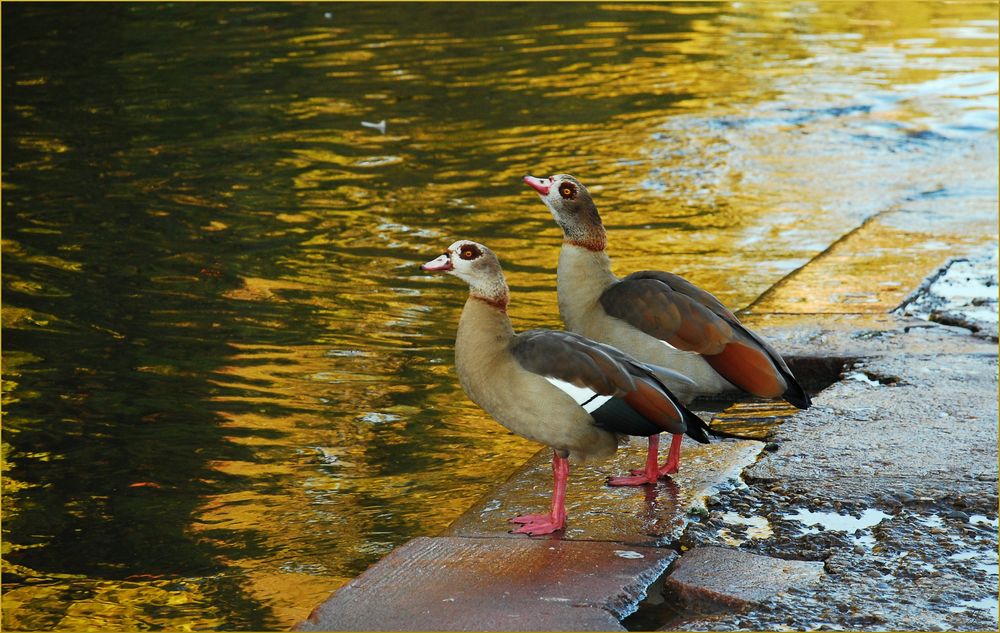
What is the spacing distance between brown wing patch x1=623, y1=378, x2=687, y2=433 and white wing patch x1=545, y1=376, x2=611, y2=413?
9cm

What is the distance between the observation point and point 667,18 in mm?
20328

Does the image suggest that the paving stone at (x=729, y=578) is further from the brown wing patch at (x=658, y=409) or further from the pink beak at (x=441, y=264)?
the pink beak at (x=441, y=264)

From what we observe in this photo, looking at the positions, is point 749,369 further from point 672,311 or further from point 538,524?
point 538,524

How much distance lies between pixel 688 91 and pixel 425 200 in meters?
5.36

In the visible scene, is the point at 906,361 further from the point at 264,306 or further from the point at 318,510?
the point at 264,306

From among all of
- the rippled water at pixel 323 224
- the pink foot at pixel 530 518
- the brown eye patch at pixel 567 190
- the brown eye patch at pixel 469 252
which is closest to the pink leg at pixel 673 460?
the pink foot at pixel 530 518


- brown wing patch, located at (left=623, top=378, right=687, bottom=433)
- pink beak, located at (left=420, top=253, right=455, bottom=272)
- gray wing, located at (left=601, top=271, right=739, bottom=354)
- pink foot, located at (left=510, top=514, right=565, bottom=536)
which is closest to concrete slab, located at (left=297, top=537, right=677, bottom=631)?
pink foot, located at (left=510, top=514, right=565, bottom=536)

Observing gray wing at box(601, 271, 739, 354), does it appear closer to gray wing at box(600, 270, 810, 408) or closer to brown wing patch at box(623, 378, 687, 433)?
gray wing at box(600, 270, 810, 408)

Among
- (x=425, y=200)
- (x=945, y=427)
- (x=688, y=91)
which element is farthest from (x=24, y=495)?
(x=688, y=91)

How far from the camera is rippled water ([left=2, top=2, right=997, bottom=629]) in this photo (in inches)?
193

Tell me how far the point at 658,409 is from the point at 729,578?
0.61 metres

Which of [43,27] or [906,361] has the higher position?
[43,27]

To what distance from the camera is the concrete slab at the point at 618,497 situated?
4191 mm

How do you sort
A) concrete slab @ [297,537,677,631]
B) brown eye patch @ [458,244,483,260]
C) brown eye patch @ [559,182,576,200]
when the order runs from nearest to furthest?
concrete slab @ [297,537,677,631]
brown eye patch @ [458,244,483,260]
brown eye patch @ [559,182,576,200]
